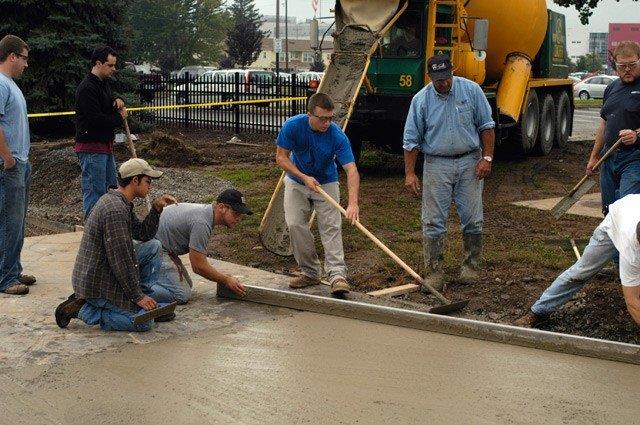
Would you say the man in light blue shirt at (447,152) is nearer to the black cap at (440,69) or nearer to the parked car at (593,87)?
the black cap at (440,69)

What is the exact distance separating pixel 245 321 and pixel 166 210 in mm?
1073

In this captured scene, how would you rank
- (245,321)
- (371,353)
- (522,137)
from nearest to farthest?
(371,353) → (245,321) → (522,137)

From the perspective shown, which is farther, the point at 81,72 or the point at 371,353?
the point at 81,72

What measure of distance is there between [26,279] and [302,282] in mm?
2234

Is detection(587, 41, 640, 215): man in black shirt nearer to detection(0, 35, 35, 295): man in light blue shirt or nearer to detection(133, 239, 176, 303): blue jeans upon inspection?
detection(133, 239, 176, 303): blue jeans

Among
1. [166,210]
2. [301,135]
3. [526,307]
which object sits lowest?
[526,307]

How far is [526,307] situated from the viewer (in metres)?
7.05

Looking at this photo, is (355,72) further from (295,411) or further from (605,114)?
(295,411)

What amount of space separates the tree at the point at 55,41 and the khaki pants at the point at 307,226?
13.4m

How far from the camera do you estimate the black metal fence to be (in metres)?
22.1

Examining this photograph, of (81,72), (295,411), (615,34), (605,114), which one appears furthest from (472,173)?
(615,34)

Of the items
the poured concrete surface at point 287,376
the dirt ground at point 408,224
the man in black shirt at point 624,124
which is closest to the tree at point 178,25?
the dirt ground at point 408,224

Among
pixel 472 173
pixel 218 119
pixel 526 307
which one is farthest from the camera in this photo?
pixel 218 119

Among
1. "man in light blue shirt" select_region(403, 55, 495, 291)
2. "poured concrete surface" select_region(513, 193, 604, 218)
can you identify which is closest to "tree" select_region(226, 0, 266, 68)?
"poured concrete surface" select_region(513, 193, 604, 218)
